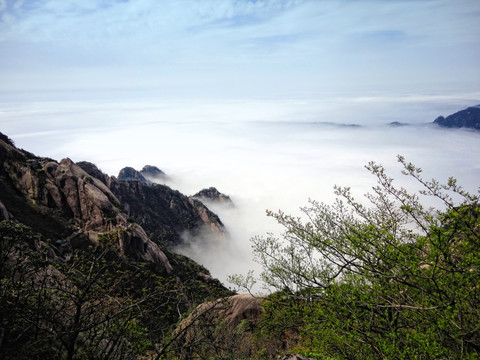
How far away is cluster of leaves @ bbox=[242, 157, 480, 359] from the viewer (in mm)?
9531

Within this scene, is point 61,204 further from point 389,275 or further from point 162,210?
point 162,210

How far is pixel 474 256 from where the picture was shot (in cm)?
947

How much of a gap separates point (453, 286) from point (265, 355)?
62.4 feet

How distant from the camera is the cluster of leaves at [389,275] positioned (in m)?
9.53

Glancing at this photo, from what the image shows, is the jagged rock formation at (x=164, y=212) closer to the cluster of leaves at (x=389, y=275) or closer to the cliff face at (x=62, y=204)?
the cliff face at (x=62, y=204)

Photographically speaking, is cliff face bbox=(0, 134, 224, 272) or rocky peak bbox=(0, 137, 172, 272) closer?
cliff face bbox=(0, 134, 224, 272)

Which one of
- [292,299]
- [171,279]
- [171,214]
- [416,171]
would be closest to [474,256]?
[416,171]

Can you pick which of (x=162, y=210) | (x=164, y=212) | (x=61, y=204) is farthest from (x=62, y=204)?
(x=164, y=212)

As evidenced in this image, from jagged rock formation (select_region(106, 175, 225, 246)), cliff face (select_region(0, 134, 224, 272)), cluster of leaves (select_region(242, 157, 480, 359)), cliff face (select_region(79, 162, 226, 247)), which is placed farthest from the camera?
jagged rock formation (select_region(106, 175, 225, 246))

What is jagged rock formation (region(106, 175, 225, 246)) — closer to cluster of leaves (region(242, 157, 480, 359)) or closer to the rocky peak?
the rocky peak

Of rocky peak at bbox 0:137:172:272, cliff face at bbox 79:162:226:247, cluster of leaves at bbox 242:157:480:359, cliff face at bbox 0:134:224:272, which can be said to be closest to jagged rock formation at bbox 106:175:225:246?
cliff face at bbox 79:162:226:247

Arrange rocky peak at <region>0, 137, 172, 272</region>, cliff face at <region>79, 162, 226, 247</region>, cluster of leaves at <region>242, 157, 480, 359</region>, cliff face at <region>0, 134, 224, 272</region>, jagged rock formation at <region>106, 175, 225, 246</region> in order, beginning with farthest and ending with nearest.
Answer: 1. jagged rock formation at <region>106, 175, 225, 246</region>
2. cliff face at <region>79, 162, 226, 247</region>
3. rocky peak at <region>0, 137, 172, 272</region>
4. cliff face at <region>0, 134, 224, 272</region>
5. cluster of leaves at <region>242, 157, 480, 359</region>

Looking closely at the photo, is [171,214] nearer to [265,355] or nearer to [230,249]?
[230,249]

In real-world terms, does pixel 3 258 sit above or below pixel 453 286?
above
